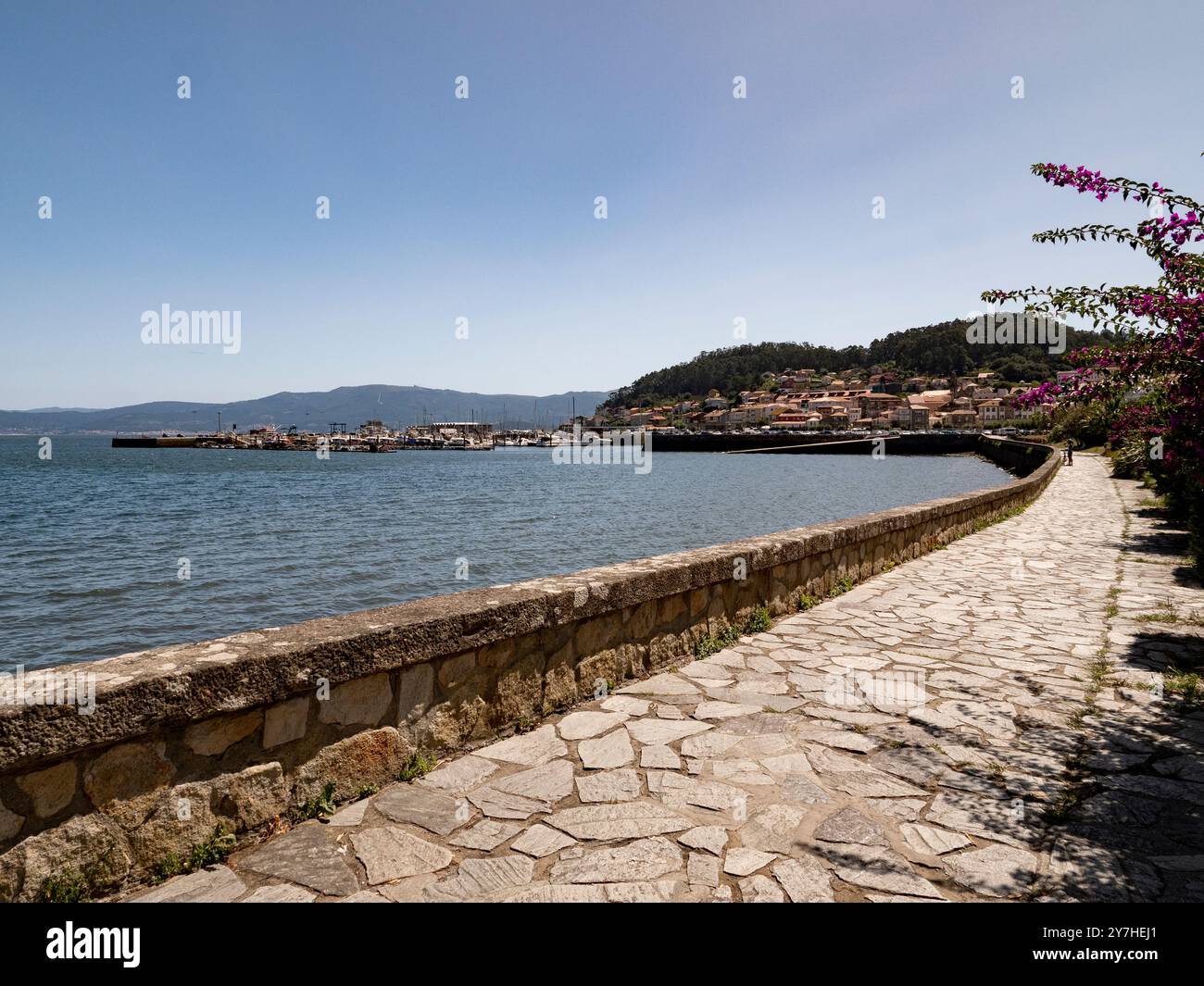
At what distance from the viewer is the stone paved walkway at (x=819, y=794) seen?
2348 millimetres

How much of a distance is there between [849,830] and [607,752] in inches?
45.5

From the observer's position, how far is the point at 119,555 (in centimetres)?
2030

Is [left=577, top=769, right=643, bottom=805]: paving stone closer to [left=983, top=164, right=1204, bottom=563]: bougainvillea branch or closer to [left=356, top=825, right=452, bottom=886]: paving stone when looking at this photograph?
[left=356, top=825, right=452, bottom=886]: paving stone

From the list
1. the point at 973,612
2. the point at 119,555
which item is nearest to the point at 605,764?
the point at 973,612

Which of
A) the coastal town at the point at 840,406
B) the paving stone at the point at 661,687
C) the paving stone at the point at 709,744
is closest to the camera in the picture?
the paving stone at the point at 709,744

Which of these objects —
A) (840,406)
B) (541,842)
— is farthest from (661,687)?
(840,406)

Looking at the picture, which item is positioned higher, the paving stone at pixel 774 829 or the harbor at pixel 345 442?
the harbor at pixel 345 442

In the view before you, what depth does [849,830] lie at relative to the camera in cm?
270

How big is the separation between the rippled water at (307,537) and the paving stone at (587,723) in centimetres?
979

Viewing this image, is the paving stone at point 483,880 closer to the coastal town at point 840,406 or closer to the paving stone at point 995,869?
the paving stone at point 995,869

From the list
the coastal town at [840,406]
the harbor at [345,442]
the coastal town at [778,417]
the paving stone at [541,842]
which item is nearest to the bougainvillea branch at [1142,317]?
the paving stone at [541,842]

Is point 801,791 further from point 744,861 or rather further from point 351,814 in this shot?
point 351,814

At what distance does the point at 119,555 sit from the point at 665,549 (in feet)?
51.7

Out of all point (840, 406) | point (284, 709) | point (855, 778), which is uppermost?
point (840, 406)
